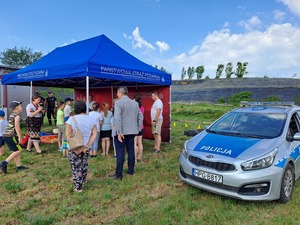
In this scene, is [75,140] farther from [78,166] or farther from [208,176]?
[208,176]

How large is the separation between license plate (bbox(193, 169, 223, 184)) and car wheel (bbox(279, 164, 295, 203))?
918 mm

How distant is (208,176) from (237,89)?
85.3 ft

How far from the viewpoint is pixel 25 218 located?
3289 millimetres

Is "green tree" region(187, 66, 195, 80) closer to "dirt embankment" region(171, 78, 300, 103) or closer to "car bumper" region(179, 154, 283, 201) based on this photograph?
"dirt embankment" region(171, 78, 300, 103)

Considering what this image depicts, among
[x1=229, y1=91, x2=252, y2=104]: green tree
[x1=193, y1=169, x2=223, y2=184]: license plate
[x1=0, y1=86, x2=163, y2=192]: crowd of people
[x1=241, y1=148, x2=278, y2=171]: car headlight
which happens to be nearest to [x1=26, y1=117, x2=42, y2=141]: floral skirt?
[x1=0, y1=86, x2=163, y2=192]: crowd of people

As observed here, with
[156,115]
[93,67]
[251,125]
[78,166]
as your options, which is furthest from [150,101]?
[78,166]

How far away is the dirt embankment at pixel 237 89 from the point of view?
2439 centimetres

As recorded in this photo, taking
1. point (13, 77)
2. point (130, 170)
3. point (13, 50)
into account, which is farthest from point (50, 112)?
point (13, 50)

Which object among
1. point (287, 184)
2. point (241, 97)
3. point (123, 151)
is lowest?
point (287, 184)

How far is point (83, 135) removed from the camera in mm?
4059

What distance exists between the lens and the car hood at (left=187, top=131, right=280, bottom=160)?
11.7 ft

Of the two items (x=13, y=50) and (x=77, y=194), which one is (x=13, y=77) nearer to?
(x=77, y=194)

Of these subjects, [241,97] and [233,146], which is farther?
[241,97]

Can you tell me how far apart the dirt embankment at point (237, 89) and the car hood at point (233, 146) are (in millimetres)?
22066
